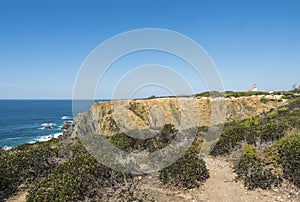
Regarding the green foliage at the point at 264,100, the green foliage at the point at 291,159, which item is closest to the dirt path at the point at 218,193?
the green foliage at the point at 291,159

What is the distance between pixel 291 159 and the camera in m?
6.07

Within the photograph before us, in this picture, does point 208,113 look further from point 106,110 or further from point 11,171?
point 11,171

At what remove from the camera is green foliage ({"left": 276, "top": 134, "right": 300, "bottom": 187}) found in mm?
5785

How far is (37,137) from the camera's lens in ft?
145

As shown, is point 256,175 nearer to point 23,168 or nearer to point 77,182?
point 77,182

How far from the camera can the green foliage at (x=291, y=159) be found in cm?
579

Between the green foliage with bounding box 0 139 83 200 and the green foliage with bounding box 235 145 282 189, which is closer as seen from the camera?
the green foliage with bounding box 235 145 282 189

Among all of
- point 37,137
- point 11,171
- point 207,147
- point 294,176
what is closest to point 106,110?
point 37,137

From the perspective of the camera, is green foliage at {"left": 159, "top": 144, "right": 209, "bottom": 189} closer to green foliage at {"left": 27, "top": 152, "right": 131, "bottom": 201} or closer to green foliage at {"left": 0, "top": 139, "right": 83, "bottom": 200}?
green foliage at {"left": 27, "top": 152, "right": 131, "bottom": 201}

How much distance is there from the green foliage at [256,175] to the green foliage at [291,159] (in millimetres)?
293

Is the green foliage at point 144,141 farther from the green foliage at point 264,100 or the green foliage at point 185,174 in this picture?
the green foliage at point 264,100

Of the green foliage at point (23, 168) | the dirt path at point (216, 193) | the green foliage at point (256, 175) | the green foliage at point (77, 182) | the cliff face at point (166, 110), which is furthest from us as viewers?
the cliff face at point (166, 110)

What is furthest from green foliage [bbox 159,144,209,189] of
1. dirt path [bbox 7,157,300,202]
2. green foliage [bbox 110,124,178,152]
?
green foliage [bbox 110,124,178,152]

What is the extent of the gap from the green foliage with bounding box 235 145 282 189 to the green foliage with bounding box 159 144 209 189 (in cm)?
103
